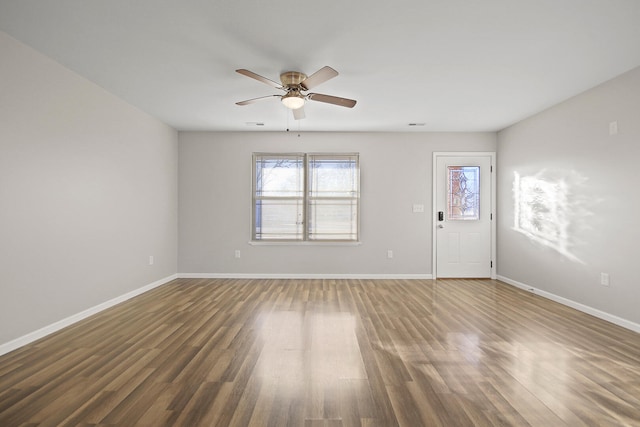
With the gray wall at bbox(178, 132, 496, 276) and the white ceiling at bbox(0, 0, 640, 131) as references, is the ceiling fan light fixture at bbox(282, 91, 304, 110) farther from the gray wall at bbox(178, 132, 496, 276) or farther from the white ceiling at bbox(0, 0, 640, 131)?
the gray wall at bbox(178, 132, 496, 276)

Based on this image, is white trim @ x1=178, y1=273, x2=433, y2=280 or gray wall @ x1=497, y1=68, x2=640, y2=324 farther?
white trim @ x1=178, y1=273, x2=433, y2=280

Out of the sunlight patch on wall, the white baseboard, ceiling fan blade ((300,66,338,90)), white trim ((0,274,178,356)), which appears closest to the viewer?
white trim ((0,274,178,356))

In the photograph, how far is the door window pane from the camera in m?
5.50

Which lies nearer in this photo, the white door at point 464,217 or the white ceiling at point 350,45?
the white ceiling at point 350,45

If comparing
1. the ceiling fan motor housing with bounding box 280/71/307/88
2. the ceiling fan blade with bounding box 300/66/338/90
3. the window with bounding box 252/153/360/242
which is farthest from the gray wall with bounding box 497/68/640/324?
the ceiling fan motor housing with bounding box 280/71/307/88

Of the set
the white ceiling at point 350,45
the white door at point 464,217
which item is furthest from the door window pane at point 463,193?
the white ceiling at point 350,45

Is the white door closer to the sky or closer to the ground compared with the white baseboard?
closer to the sky

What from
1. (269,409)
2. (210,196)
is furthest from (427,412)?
(210,196)

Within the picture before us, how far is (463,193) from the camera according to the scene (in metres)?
5.52

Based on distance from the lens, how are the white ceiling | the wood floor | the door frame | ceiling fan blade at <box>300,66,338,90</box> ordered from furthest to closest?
the door frame, ceiling fan blade at <box>300,66,338,90</box>, the white ceiling, the wood floor

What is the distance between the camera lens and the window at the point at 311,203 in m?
5.54

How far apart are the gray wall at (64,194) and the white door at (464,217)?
473 centimetres

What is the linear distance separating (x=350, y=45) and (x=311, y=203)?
3.15m

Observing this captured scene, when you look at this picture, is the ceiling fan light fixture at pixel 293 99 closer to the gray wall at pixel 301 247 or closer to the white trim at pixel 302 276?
the gray wall at pixel 301 247
